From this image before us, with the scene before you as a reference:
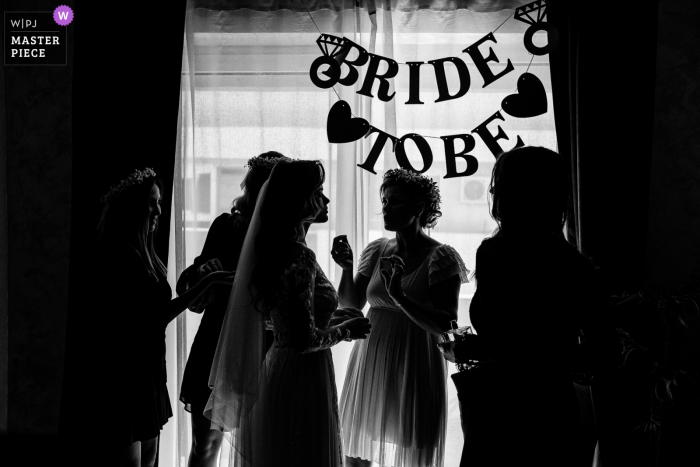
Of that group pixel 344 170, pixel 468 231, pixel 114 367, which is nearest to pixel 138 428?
pixel 114 367

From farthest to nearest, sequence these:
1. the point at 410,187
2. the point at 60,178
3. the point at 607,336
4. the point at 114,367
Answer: the point at 60,178
the point at 410,187
the point at 114,367
the point at 607,336

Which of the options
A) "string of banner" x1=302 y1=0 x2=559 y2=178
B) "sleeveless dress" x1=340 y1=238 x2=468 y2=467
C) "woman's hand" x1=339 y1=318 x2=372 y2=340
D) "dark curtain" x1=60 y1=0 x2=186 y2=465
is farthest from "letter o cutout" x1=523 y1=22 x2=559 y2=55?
"dark curtain" x1=60 y1=0 x2=186 y2=465

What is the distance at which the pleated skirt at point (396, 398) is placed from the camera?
2.17 meters

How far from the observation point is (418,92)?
2676 millimetres

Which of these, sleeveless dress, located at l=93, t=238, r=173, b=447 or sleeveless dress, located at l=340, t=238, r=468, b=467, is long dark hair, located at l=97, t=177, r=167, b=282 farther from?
sleeveless dress, located at l=340, t=238, r=468, b=467

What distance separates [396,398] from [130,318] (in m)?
1.02

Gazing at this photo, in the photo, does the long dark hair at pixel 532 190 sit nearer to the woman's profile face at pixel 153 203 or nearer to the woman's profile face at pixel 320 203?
the woman's profile face at pixel 320 203

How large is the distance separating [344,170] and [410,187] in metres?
0.58

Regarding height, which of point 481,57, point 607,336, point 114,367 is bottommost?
point 114,367

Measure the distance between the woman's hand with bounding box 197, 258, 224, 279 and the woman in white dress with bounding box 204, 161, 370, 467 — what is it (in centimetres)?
39

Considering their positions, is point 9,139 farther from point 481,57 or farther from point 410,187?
point 481,57

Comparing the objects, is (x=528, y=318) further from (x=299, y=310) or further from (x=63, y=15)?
(x=63, y=15)

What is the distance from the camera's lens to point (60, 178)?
10.2ft

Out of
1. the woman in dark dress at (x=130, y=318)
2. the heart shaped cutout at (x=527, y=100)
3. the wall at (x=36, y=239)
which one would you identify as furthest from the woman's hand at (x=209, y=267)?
the heart shaped cutout at (x=527, y=100)
